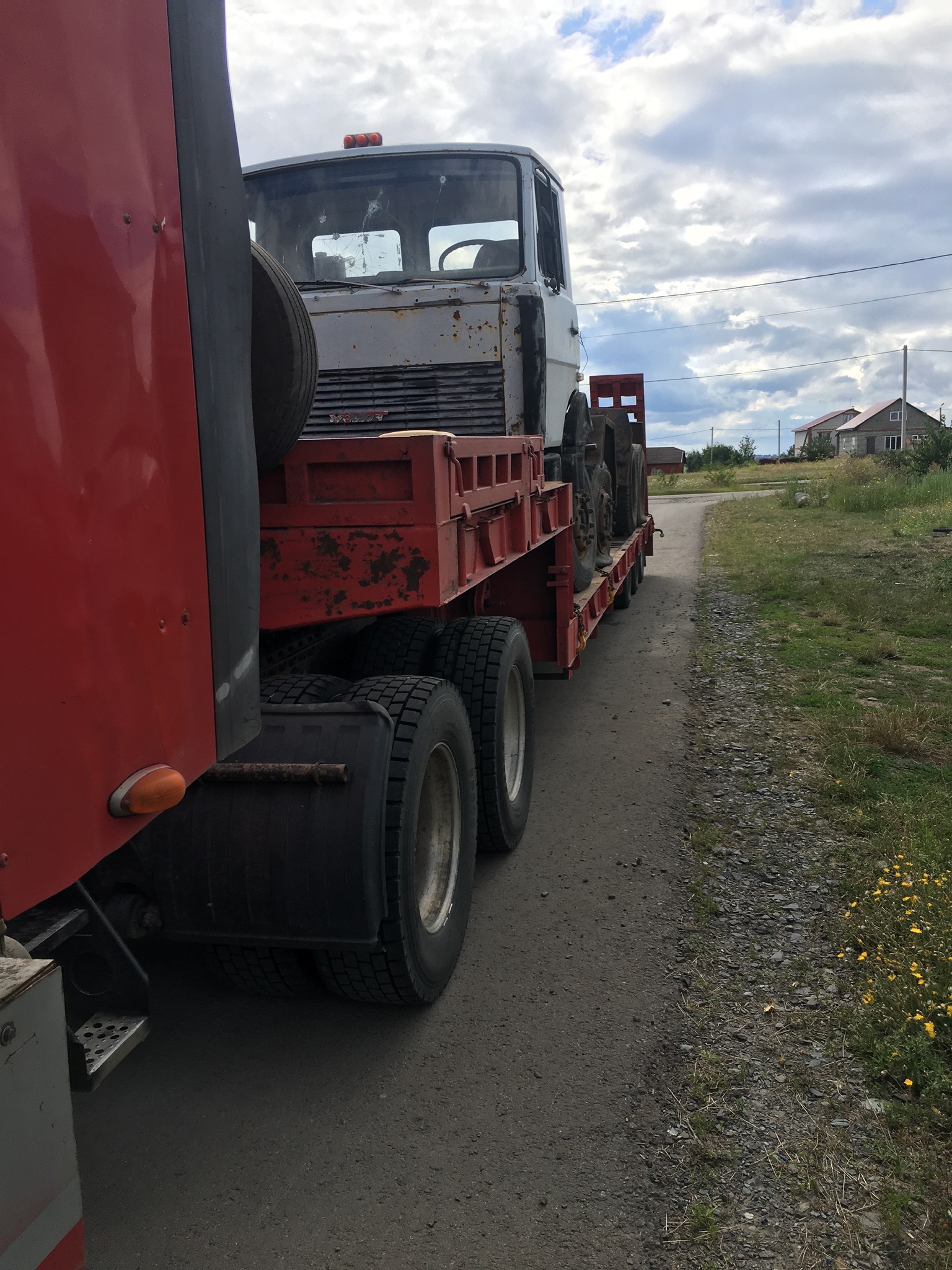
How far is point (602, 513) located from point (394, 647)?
4.61 metres

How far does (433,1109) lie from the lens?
9.04 feet

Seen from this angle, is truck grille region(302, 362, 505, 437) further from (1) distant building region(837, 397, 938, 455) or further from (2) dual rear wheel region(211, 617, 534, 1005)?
(1) distant building region(837, 397, 938, 455)

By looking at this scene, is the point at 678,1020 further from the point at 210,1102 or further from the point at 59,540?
the point at 59,540

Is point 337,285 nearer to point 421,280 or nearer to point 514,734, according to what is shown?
point 421,280

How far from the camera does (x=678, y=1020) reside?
3100mm

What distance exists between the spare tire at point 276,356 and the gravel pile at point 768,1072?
220 cm

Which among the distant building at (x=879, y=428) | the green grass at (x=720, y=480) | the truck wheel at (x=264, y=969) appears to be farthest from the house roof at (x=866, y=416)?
the truck wheel at (x=264, y=969)

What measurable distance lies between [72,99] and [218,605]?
0.97 meters

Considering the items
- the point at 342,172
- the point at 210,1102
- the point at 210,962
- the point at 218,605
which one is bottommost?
the point at 210,1102

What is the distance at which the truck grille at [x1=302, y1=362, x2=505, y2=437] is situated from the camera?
17.0 feet

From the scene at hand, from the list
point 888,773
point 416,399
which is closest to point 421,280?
point 416,399

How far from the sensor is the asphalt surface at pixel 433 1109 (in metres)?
2.31

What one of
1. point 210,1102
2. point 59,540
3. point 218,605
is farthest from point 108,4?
point 210,1102

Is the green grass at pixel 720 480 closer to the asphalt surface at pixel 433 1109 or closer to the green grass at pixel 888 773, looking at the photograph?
the green grass at pixel 888 773
